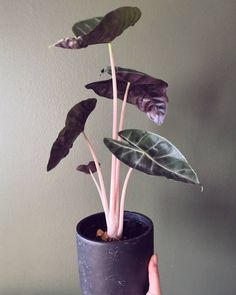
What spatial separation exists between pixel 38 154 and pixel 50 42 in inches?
15.4

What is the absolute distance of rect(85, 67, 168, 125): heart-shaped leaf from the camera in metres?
0.81

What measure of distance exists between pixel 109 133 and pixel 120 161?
1.05 feet

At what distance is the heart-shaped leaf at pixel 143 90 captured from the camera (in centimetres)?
81

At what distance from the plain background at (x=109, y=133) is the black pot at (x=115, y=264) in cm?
34

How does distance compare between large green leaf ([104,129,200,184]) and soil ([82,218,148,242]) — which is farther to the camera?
soil ([82,218,148,242])

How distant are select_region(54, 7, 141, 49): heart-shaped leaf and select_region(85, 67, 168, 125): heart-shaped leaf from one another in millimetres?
173

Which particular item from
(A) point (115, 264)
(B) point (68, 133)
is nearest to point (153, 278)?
(A) point (115, 264)

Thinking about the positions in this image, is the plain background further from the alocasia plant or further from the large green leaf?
the large green leaf

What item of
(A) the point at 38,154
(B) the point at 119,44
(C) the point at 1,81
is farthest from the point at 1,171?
(B) the point at 119,44

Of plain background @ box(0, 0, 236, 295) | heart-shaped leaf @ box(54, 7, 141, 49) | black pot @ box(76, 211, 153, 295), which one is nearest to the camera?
heart-shaped leaf @ box(54, 7, 141, 49)

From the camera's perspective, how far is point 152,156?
0.71 m

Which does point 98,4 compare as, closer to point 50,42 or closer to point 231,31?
point 50,42

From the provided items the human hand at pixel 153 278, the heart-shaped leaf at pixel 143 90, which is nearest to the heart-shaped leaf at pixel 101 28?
the heart-shaped leaf at pixel 143 90

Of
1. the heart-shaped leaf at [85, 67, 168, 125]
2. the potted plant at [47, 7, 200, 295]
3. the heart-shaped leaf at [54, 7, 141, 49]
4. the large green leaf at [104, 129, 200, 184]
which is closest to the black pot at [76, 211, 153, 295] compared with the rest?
the potted plant at [47, 7, 200, 295]
